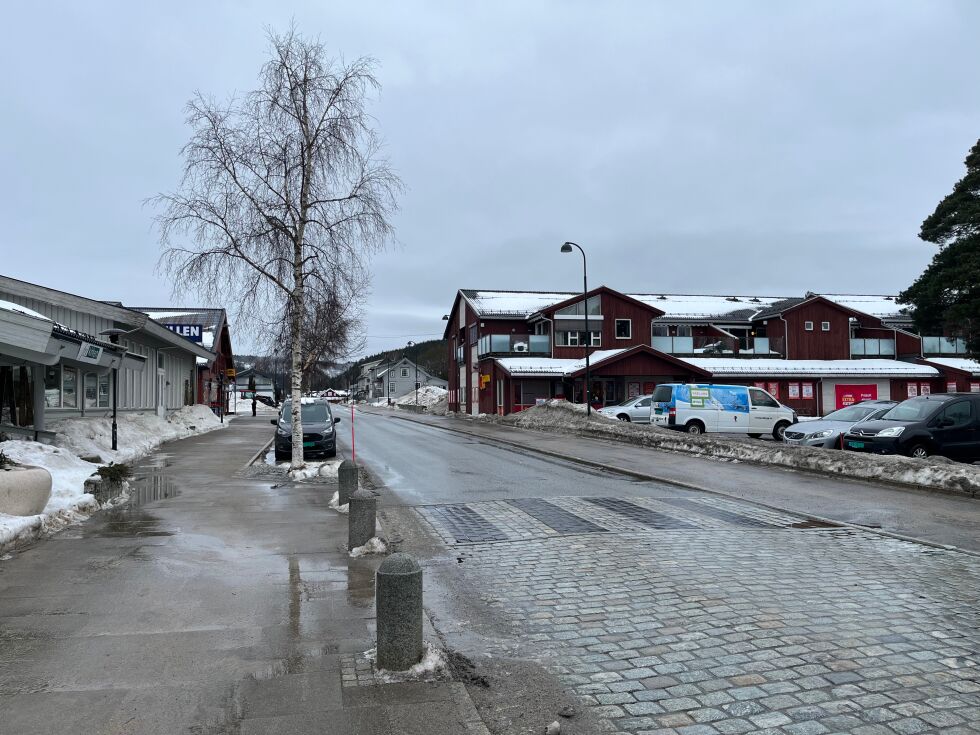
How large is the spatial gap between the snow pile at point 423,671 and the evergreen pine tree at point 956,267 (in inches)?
1600

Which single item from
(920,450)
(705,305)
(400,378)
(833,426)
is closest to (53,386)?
(833,426)

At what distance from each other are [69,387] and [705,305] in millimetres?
46746

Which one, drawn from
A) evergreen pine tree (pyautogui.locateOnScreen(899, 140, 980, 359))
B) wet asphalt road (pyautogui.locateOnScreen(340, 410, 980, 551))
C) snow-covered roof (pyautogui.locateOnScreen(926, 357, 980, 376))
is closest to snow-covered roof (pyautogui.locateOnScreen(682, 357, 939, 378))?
snow-covered roof (pyautogui.locateOnScreen(926, 357, 980, 376))

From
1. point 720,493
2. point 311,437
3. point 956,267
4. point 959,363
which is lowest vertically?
point 720,493

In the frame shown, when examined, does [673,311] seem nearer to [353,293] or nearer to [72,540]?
[353,293]

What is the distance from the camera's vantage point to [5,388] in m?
17.2

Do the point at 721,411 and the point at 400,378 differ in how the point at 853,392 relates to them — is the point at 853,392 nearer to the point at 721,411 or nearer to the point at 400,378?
the point at 721,411

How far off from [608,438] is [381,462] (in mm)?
10368

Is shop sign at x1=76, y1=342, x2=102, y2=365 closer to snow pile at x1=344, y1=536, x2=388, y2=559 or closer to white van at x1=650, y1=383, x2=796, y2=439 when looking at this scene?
snow pile at x1=344, y1=536, x2=388, y2=559

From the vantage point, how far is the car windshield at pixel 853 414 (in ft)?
66.4

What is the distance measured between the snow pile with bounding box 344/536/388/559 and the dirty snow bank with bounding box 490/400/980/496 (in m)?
10.1

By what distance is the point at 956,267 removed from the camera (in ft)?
128

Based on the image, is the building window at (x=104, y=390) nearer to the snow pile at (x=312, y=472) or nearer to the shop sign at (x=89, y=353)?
the shop sign at (x=89, y=353)

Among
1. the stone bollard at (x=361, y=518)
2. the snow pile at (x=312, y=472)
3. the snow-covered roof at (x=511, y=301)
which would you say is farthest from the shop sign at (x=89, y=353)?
the snow-covered roof at (x=511, y=301)
